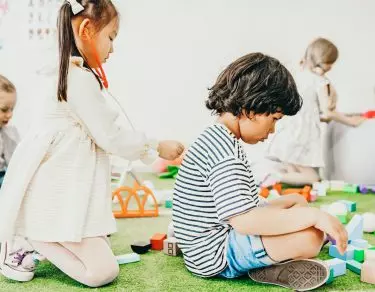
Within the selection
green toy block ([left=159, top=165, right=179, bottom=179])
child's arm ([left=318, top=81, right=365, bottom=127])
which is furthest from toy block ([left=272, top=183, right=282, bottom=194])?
green toy block ([left=159, top=165, right=179, bottom=179])

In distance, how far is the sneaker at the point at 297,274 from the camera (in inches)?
41.6

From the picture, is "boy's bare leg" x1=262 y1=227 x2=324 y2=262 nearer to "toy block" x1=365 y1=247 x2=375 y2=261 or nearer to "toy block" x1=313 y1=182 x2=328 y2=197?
"toy block" x1=365 y1=247 x2=375 y2=261

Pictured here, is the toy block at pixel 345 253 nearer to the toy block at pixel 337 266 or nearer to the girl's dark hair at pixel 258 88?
the toy block at pixel 337 266

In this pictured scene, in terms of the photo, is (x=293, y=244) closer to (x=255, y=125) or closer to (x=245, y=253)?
(x=245, y=253)

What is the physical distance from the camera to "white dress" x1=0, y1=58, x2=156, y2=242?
115 centimetres

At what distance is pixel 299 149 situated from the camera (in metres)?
2.37

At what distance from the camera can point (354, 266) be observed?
47.4 inches

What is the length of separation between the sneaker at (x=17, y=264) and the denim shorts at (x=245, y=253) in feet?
1.36

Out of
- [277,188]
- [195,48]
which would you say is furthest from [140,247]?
[195,48]

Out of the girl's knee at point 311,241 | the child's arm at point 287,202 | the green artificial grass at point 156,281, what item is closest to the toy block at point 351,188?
the green artificial grass at point 156,281

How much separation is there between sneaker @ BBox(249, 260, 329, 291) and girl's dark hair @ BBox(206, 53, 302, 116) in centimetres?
30

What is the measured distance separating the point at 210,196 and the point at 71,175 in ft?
0.96

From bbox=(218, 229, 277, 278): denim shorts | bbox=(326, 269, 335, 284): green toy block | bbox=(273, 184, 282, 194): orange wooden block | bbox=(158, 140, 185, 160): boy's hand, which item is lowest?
bbox=(273, 184, 282, 194): orange wooden block

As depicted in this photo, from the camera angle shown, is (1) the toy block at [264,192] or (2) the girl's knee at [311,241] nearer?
(2) the girl's knee at [311,241]
